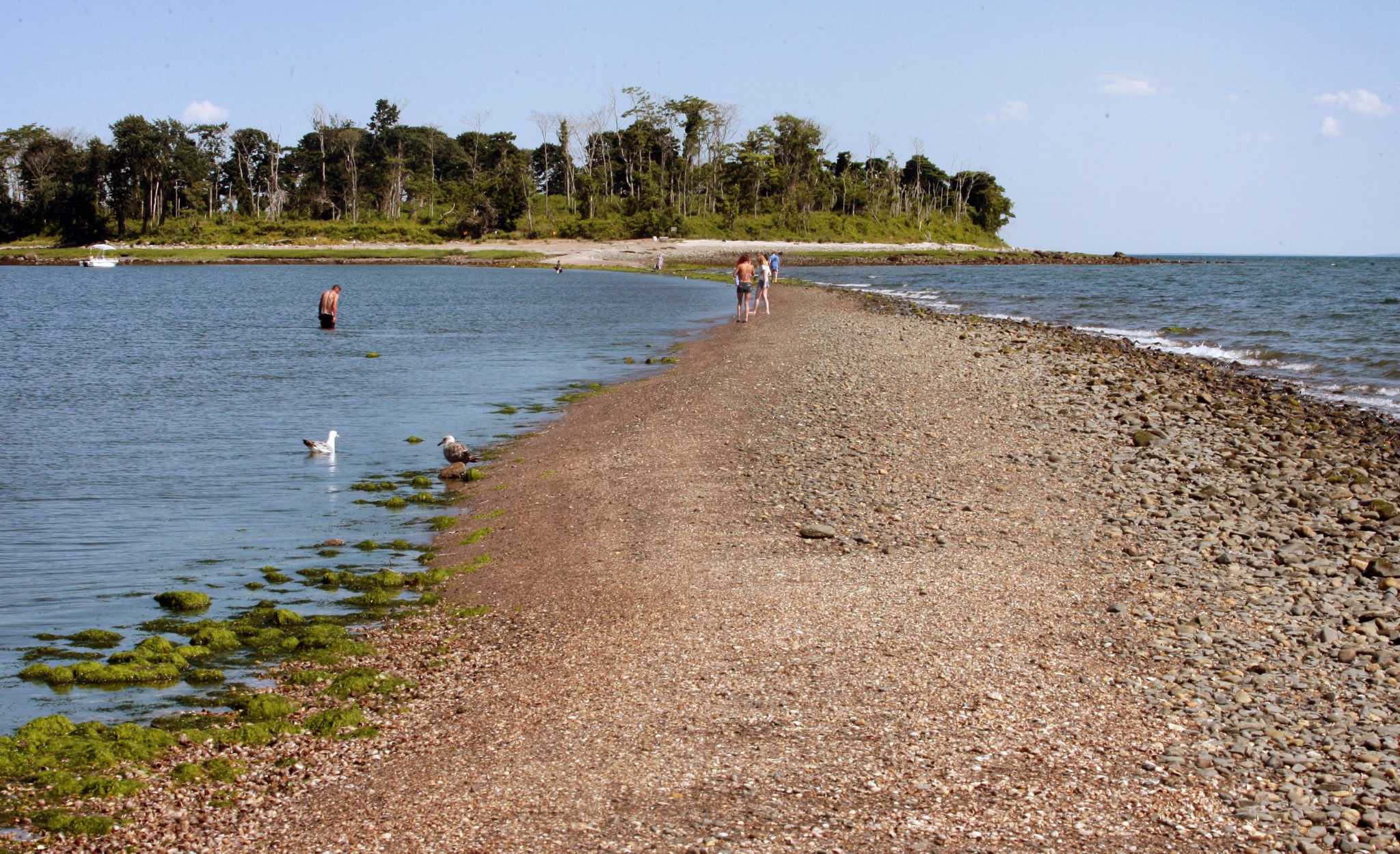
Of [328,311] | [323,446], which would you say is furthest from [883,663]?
[328,311]

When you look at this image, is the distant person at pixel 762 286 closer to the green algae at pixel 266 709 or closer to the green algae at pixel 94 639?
the green algae at pixel 94 639

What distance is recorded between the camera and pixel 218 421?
21.6m

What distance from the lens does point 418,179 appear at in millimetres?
128875

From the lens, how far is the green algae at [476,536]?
42.2ft

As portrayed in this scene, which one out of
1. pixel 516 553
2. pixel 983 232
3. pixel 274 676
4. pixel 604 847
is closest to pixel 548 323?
pixel 516 553

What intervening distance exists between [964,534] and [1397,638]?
4099mm

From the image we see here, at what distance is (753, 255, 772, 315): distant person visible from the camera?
41031mm

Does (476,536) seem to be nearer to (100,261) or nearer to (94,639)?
(94,639)

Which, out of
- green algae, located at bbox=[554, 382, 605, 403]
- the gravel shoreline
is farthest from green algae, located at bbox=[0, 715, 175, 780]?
green algae, located at bbox=[554, 382, 605, 403]

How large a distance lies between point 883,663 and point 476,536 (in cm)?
628

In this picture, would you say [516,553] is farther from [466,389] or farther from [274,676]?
[466,389]

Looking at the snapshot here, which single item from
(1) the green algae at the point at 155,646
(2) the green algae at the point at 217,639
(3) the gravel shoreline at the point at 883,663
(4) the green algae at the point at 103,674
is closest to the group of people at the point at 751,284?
(3) the gravel shoreline at the point at 883,663

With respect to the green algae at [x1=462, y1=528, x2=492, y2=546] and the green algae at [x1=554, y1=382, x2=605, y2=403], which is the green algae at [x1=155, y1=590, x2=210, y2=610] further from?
the green algae at [x1=554, y1=382, x2=605, y2=403]

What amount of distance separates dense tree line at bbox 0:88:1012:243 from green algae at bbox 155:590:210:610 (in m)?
106
